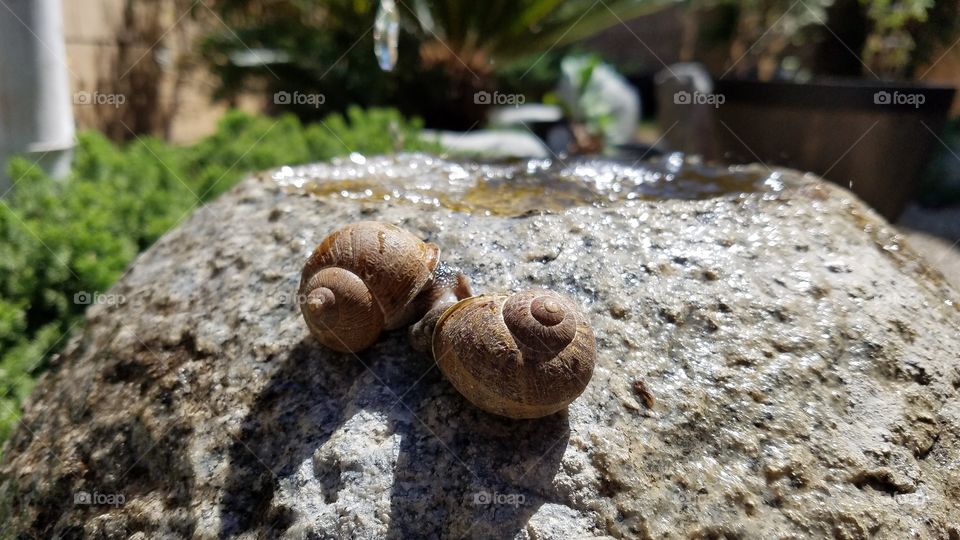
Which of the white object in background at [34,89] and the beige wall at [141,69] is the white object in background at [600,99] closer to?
the beige wall at [141,69]

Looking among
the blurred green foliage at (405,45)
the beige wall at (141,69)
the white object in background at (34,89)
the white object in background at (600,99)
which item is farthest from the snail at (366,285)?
the white object in background at (600,99)

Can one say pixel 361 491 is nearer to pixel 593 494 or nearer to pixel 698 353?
pixel 593 494

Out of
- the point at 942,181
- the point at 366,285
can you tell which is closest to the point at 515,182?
the point at 366,285

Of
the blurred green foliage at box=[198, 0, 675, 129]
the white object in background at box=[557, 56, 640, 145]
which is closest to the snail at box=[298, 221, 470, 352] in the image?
the blurred green foliage at box=[198, 0, 675, 129]

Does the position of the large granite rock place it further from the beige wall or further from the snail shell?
the beige wall

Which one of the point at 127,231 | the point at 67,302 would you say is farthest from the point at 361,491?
the point at 127,231

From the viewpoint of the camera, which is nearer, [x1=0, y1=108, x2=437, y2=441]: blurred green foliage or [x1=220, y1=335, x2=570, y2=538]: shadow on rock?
[x1=220, y1=335, x2=570, y2=538]: shadow on rock
